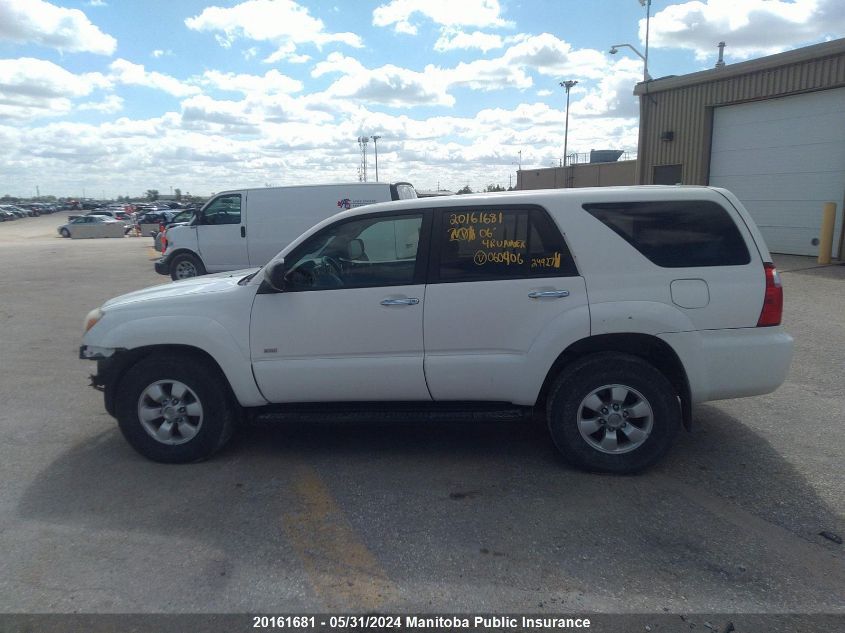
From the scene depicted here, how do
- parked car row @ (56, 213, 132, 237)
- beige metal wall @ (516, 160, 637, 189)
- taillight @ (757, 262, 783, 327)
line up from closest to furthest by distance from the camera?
taillight @ (757, 262, 783, 327) < beige metal wall @ (516, 160, 637, 189) < parked car row @ (56, 213, 132, 237)

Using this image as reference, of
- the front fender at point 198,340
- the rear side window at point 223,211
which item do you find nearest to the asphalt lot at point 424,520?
the front fender at point 198,340

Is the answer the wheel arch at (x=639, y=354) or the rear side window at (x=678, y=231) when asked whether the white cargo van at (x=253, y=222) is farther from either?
the wheel arch at (x=639, y=354)

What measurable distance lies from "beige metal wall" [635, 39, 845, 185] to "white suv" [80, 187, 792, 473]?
14.4m

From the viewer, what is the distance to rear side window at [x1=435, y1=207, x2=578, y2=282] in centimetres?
438

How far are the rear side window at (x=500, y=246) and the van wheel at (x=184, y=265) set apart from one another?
35.4 feet

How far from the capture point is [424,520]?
12.7 feet

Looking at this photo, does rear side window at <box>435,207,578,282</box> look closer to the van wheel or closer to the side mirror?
the side mirror

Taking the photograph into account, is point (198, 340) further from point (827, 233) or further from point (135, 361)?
point (827, 233)

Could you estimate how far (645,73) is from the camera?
24.5 m

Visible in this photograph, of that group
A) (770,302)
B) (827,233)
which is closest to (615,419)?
(770,302)

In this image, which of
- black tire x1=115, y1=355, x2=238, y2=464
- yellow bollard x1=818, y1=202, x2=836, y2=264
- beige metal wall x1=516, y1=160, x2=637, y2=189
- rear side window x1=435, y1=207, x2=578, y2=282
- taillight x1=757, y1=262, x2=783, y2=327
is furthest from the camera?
beige metal wall x1=516, y1=160, x2=637, y2=189

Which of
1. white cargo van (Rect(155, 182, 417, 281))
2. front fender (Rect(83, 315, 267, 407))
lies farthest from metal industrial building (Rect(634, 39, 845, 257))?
front fender (Rect(83, 315, 267, 407))

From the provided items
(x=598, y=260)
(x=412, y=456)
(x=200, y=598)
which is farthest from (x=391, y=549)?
(x=598, y=260)

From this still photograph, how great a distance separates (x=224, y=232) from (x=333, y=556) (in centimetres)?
1125
